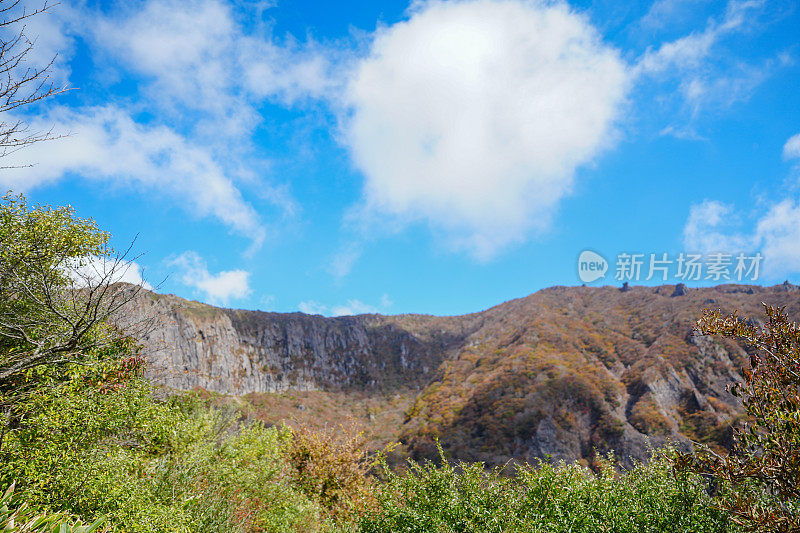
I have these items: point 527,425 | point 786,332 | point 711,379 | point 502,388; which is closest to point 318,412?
point 502,388

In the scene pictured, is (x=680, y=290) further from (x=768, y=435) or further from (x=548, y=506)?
(x=768, y=435)

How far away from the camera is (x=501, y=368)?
272 ft

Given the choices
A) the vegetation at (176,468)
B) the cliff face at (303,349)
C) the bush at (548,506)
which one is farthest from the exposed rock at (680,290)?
the bush at (548,506)

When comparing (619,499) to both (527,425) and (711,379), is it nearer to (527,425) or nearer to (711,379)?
(527,425)

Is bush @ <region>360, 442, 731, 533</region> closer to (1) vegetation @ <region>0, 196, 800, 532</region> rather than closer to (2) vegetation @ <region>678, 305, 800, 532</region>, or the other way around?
(1) vegetation @ <region>0, 196, 800, 532</region>

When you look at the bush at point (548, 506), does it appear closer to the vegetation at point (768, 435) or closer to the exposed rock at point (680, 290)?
the vegetation at point (768, 435)

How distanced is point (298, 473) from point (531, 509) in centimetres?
1494

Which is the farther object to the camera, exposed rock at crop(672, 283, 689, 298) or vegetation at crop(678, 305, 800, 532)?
exposed rock at crop(672, 283, 689, 298)

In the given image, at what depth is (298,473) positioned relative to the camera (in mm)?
20500

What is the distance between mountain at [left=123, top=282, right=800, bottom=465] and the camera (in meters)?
56.9

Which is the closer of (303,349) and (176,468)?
(176,468)

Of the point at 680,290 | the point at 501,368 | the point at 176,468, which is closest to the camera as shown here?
the point at 176,468

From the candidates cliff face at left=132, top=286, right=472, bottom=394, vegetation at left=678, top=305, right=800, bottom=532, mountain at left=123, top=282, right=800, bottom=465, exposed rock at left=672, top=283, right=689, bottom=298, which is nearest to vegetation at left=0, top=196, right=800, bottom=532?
vegetation at left=678, top=305, right=800, bottom=532

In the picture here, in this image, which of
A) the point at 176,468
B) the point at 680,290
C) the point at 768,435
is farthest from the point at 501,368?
the point at 768,435
